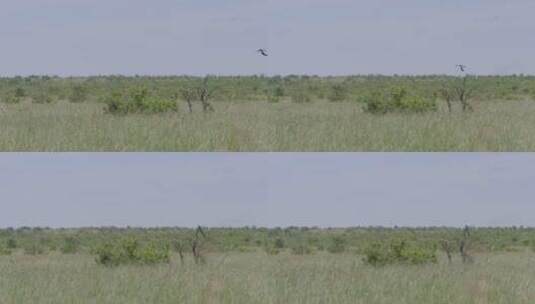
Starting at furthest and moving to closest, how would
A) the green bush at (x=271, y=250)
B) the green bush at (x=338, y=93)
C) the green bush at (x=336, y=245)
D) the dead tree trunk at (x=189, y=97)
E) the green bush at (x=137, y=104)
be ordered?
the green bush at (x=336, y=245) < the green bush at (x=271, y=250) < the green bush at (x=338, y=93) < the dead tree trunk at (x=189, y=97) < the green bush at (x=137, y=104)

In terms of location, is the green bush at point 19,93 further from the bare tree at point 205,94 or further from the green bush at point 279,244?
the green bush at point 279,244

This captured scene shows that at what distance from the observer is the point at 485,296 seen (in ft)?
52.7

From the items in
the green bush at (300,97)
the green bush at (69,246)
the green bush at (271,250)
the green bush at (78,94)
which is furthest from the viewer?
the green bush at (69,246)

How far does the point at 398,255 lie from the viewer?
18172 millimetres

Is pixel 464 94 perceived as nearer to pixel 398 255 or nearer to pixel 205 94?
pixel 398 255

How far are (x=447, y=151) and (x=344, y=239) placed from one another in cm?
542

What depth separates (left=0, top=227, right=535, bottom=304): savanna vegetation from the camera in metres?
15.7

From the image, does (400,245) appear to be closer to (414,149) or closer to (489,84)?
(489,84)

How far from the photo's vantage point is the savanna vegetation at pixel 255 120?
15234mm

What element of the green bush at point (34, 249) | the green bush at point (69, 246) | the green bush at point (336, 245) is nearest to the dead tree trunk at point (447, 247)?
the green bush at point (336, 245)

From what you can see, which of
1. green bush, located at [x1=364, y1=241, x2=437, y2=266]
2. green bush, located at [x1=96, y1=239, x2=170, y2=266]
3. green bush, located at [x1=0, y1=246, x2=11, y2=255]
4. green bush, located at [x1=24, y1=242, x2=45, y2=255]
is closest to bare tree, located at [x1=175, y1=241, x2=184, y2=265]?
green bush, located at [x1=96, y1=239, x2=170, y2=266]

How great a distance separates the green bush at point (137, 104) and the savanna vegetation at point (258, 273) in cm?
195

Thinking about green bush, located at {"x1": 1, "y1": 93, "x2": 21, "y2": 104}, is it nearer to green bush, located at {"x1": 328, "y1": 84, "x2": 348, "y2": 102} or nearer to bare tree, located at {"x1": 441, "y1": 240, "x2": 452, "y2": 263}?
green bush, located at {"x1": 328, "y1": 84, "x2": 348, "y2": 102}

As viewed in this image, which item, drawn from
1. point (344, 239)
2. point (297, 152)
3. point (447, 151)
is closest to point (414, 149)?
point (447, 151)
